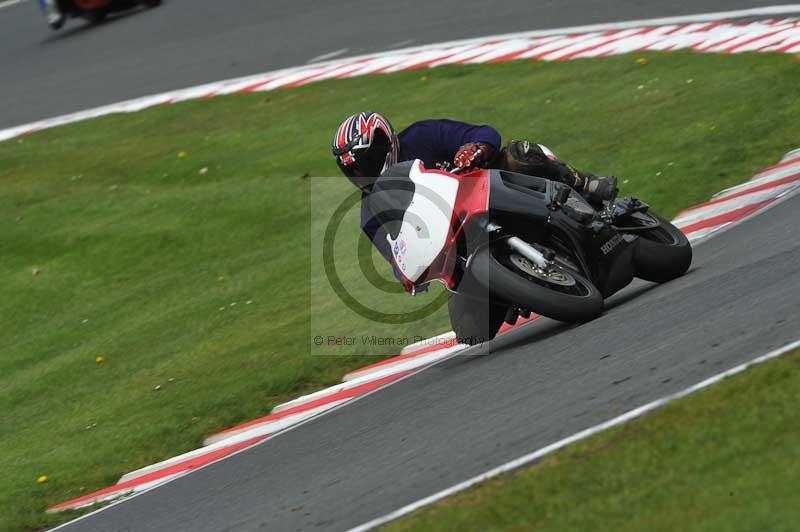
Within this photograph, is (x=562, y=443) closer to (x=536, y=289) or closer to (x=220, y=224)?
(x=536, y=289)

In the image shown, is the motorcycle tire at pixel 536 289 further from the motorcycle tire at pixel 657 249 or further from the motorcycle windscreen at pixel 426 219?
the motorcycle tire at pixel 657 249

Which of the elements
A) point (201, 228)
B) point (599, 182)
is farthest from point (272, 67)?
point (599, 182)

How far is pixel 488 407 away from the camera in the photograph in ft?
20.9

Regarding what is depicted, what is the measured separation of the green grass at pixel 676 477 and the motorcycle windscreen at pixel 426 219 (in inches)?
83.5

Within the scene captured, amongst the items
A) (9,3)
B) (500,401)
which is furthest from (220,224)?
(9,3)

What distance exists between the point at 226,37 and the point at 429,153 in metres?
14.0

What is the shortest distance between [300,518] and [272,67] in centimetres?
1413

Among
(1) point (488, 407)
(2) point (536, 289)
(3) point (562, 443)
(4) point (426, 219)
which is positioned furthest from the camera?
(4) point (426, 219)

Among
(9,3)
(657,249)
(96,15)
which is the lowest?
(9,3)

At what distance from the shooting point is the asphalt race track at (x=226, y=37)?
18109 mm

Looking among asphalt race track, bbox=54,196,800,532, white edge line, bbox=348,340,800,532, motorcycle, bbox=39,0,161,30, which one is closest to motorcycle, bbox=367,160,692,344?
asphalt race track, bbox=54,196,800,532

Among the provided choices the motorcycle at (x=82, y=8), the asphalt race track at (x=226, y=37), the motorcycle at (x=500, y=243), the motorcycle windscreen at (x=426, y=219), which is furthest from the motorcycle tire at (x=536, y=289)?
the motorcycle at (x=82, y=8)

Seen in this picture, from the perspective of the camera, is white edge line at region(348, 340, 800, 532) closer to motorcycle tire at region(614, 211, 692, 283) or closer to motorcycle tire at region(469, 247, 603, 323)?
motorcycle tire at region(469, 247, 603, 323)

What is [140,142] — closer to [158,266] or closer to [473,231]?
[158,266]
